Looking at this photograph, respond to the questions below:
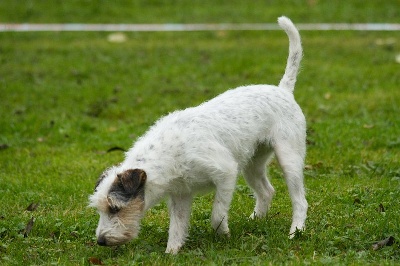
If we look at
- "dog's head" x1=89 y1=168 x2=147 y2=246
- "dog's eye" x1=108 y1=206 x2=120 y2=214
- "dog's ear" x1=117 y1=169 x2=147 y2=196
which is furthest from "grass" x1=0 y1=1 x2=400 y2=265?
"dog's ear" x1=117 y1=169 x2=147 y2=196

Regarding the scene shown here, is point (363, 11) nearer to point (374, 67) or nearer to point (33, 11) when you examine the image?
point (374, 67)

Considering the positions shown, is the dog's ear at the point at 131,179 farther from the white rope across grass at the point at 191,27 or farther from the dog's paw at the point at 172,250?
the white rope across grass at the point at 191,27

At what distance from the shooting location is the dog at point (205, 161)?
20.8 feet

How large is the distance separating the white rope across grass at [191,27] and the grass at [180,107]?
792 mm

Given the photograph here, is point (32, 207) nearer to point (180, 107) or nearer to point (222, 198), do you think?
point (222, 198)

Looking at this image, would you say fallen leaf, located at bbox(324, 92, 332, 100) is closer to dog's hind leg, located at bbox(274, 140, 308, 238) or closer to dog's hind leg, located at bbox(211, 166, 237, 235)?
dog's hind leg, located at bbox(274, 140, 308, 238)

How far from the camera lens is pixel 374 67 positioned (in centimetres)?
1546

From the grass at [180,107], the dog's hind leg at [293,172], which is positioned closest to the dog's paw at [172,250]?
the grass at [180,107]

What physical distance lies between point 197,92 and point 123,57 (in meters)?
4.04

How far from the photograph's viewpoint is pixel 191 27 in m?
21.6

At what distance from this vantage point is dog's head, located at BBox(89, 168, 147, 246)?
627 cm

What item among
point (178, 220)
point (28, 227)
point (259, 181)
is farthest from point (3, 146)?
point (178, 220)

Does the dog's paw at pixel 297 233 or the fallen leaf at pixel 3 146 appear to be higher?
the dog's paw at pixel 297 233

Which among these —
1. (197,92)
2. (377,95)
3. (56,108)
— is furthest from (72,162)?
(377,95)
